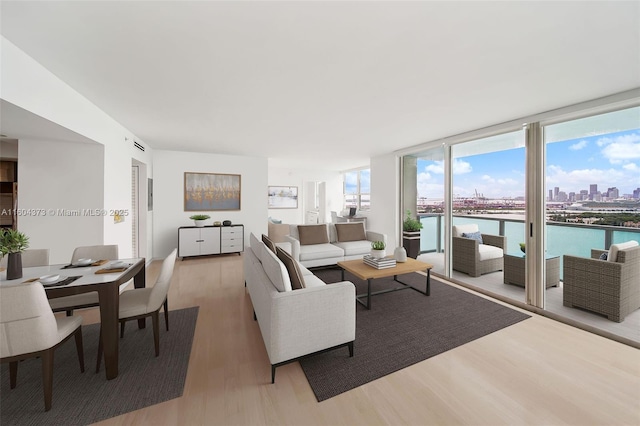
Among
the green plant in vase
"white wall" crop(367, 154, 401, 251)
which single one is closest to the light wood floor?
the green plant in vase

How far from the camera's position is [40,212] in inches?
111

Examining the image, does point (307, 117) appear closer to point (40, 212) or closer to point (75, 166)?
point (75, 166)

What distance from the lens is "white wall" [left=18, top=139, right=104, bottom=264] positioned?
2.78 meters

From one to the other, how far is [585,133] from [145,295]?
5.12m

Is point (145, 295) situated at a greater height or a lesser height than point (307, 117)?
lesser

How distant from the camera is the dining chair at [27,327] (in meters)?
1.41

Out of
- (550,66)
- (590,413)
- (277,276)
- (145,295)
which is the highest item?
(550,66)

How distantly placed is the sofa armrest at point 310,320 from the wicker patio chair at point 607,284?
2897 mm

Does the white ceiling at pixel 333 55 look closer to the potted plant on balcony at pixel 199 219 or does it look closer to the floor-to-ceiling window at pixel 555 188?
the floor-to-ceiling window at pixel 555 188

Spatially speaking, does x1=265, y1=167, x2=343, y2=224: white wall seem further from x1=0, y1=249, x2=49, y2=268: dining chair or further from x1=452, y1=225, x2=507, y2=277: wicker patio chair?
x1=0, y1=249, x2=49, y2=268: dining chair

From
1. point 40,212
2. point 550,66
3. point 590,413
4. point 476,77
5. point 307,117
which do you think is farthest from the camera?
point 307,117

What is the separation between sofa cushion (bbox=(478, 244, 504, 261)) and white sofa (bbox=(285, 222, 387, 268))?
5.34ft

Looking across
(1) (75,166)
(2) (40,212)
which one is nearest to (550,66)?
(1) (75,166)

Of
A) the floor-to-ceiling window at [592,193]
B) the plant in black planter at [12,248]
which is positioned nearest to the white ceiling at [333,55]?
the floor-to-ceiling window at [592,193]
